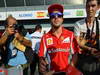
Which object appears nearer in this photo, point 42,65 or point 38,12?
point 42,65

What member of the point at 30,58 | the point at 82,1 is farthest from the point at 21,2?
the point at 30,58

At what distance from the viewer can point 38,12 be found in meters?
25.7

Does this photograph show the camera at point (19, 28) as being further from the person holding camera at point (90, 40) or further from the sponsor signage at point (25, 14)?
the sponsor signage at point (25, 14)

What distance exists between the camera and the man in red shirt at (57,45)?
378 centimetres

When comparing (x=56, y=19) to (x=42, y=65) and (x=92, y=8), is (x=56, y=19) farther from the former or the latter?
(x=42, y=65)

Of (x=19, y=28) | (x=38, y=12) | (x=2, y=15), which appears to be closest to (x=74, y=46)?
(x=19, y=28)

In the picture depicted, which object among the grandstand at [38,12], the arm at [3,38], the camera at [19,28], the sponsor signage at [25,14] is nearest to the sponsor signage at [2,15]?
the grandstand at [38,12]

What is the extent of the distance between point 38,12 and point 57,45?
72.0 feet

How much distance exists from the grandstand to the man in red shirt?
2074 cm

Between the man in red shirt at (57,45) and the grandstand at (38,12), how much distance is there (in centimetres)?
2074

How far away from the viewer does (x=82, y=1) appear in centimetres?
2695

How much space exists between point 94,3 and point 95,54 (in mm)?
625

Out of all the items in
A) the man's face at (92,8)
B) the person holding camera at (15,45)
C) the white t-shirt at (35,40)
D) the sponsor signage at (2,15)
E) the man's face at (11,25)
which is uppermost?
the man's face at (92,8)

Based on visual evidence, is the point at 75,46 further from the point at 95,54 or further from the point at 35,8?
the point at 35,8
